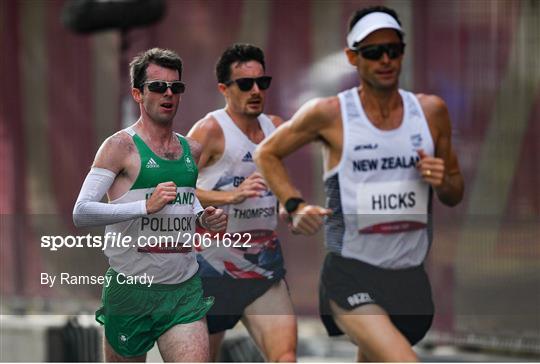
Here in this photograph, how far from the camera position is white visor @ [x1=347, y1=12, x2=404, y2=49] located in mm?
8453

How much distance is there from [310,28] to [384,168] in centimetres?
665

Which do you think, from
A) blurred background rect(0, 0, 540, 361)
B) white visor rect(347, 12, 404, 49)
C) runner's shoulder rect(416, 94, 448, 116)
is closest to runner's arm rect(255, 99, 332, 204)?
white visor rect(347, 12, 404, 49)

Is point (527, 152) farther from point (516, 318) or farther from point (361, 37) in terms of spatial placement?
point (361, 37)

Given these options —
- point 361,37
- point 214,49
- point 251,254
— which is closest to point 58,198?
point 214,49

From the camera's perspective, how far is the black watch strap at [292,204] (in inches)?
334

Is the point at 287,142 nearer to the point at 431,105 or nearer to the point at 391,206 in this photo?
the point at 391,206

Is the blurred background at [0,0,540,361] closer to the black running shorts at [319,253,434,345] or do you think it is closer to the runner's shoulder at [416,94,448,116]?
the black running shorts at [319,253,434,345]

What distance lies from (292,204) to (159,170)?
2.45 ft

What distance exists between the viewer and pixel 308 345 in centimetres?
1497

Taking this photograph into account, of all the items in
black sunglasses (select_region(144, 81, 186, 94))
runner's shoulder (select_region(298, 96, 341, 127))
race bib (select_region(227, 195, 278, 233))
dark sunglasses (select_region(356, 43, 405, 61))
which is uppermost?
dark sunglasses (select_region(356, 43, 405, 61))

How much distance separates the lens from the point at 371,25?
8.48 meters

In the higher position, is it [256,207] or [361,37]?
[361,37]

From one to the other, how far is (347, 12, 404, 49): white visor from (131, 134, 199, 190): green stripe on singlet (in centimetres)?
106

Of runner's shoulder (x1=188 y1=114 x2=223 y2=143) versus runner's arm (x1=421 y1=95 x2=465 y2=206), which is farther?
runner's shoulder (x1=188 y1=114 x2=223 y2=143)
